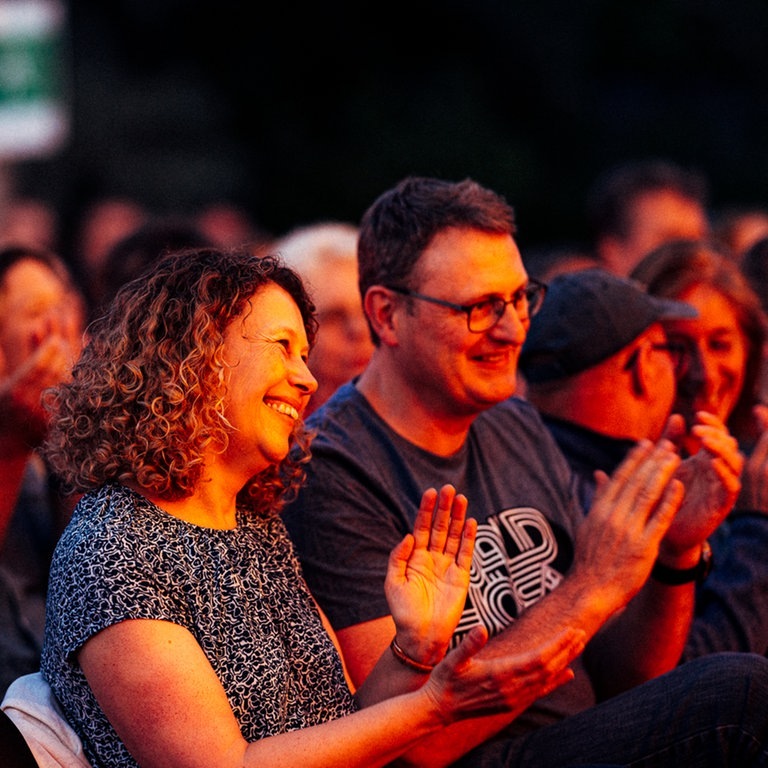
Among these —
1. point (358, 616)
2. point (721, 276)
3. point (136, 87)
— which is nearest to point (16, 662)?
point (358, 616)

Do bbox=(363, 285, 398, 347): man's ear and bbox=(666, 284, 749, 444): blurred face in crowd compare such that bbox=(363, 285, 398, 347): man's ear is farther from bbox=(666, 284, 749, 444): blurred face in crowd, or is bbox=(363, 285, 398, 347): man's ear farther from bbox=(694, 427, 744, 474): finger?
bbox=(666, 284, 749, 444): blurred face in crowd

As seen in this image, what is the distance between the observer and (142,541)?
2.40m

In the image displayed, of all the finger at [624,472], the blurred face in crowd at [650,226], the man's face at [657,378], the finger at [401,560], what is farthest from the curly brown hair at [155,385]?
the blurred face in crowd at [650,226]

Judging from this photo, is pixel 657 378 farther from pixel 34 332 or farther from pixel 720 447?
pixel 34 332

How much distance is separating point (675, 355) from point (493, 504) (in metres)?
0.95

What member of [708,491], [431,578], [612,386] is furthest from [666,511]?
[612,386]

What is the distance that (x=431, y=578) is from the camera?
2.54 metres

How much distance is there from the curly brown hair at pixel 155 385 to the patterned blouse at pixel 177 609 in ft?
0.22

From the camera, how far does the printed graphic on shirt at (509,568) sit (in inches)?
119

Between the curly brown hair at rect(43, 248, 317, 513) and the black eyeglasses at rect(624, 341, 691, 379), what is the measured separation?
137 centimetres

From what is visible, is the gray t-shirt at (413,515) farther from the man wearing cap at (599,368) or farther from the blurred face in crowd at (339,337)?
the blurred face in crowd at (339,337)

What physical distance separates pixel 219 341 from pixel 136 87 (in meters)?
11.8

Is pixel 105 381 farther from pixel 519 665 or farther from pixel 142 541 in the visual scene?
pixel 519 665

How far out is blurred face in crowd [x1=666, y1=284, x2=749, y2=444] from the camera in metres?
4.01
